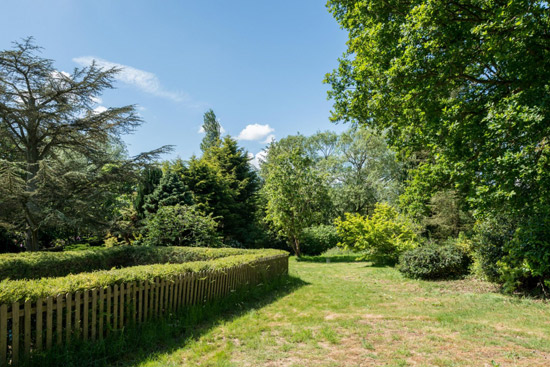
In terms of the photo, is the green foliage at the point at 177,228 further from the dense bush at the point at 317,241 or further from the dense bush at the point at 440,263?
the dense bush at the point at 317,241

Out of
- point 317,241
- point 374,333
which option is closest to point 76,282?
point 374,333

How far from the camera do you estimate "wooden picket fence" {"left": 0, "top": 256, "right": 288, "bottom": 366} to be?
336cm

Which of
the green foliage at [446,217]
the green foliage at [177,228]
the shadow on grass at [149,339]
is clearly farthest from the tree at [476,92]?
the green foliage at [177,228]

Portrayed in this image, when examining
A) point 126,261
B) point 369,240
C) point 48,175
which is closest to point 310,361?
point 126,261

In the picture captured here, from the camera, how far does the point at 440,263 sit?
10.0 metres

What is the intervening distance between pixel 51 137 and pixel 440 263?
735 inches

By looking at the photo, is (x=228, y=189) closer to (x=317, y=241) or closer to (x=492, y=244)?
(x=317, y=241)

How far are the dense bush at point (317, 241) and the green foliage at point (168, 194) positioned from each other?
1081 cm

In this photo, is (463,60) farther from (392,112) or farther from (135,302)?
(135,302)

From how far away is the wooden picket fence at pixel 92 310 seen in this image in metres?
3.36

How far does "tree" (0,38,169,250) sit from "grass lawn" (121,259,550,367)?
10.6 metres

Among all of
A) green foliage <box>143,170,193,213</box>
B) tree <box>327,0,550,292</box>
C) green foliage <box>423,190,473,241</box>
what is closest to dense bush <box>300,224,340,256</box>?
green foliage <box>423,190,473,241</box>

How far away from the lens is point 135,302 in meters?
4.79

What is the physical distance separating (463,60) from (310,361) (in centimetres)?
788
